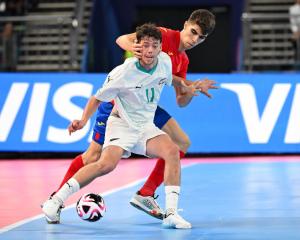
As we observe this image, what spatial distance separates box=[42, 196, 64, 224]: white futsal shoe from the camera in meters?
9.16

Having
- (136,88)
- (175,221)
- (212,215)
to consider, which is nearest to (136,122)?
(136,88)

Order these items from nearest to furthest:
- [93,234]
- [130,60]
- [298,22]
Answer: [93,234] < [130,60] < [298,22]

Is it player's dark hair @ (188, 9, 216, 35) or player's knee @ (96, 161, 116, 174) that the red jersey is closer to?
player's dark hair @ (188, 9, 216, 35)

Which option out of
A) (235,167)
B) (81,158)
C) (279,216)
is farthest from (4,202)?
(235,167)

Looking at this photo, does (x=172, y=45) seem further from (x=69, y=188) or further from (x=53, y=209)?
(x=53, y=209)

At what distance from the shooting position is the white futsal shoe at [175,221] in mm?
8805

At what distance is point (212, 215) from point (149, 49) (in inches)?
77.8

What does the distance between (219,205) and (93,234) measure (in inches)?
96.4

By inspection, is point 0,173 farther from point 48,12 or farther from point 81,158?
point 48,12

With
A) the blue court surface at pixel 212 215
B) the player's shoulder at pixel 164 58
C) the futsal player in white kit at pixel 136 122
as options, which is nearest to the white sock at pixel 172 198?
the futsal player in white kit at pixel 136 122

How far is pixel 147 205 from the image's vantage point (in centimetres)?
968

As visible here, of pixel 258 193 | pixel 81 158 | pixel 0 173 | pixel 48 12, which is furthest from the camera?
pixel 48 12

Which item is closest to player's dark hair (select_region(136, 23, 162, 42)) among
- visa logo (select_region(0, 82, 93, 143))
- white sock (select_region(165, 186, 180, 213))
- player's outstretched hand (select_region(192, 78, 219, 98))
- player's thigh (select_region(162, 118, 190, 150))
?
player's outstretched hand (select_region(192, 78, 219, 98))

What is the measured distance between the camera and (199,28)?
939 cm
